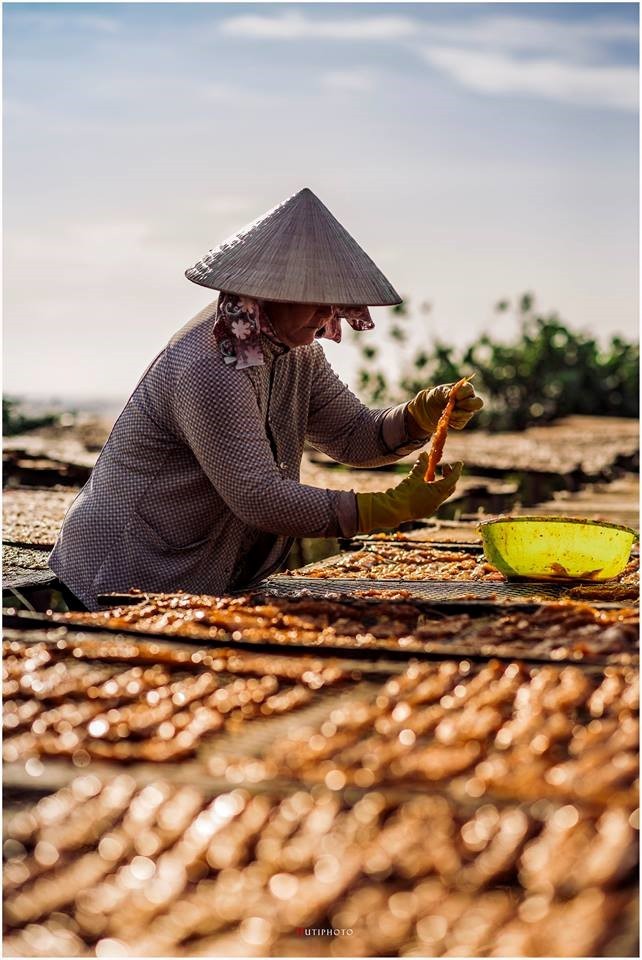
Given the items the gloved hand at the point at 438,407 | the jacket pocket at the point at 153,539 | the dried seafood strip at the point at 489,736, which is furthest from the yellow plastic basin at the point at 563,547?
the dried seafood strip at the point at 489,736

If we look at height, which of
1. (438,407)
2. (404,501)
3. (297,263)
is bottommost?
(404,501)

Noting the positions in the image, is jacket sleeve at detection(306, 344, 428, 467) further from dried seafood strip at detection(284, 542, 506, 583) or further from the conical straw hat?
the conical straw hat

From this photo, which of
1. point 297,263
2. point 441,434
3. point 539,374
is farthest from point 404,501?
point 539,374

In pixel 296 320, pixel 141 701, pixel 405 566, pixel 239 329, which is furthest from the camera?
pixel 405 566

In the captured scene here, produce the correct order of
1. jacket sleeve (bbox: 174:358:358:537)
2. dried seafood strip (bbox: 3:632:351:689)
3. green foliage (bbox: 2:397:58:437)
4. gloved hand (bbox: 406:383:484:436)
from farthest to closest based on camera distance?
green foliage (bbox: 2:397:58:437) → gloved hand (bbox: 406:383:484:436) → jacket sleeve (bbox: 174:358:358:537) → dried seafood strip (bbox: 3:632:351:689)

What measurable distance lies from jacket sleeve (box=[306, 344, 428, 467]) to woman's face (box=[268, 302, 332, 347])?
42cm

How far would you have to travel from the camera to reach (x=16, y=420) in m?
11.4

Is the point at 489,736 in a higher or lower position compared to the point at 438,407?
lower

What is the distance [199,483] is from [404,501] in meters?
0.68

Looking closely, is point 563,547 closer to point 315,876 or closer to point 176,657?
point 176,657

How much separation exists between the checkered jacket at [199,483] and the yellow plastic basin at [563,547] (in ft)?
2.37

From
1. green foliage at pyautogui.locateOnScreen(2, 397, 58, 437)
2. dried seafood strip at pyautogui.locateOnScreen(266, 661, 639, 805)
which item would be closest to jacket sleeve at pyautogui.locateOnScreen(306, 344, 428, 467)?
dried seafood strip at pyautogui.locateOnScreen(266, 661, 639, 805)

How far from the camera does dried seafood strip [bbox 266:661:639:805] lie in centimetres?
185

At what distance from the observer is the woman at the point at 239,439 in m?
3.38
